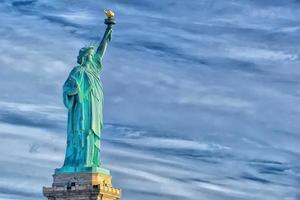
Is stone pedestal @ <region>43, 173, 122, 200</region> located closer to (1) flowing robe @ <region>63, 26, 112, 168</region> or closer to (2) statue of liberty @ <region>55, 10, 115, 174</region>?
(2) statue of liberty @ <region>55, 10, 115, 174</region>

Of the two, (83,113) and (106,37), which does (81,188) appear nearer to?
(83,113)

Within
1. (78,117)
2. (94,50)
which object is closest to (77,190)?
(78,117)

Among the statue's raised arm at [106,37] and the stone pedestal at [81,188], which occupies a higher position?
the statue's raised arm at [106,37]

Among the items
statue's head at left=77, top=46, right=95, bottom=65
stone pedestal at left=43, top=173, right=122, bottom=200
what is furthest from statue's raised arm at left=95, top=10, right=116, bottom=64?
stone pedestal at left=43, top=173, right=122, bottom=200

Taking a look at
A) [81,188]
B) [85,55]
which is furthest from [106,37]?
[81,188]

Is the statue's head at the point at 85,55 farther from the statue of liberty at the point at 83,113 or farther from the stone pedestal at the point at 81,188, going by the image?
the stone pedestal at the point at 81,188

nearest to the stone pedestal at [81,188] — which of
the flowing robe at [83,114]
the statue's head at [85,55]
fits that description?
the flowing robe at [83,114]

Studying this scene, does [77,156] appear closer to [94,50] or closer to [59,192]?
[59,192]

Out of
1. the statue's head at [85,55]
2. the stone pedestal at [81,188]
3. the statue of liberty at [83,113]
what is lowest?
the stone pedestal at [81,188]
